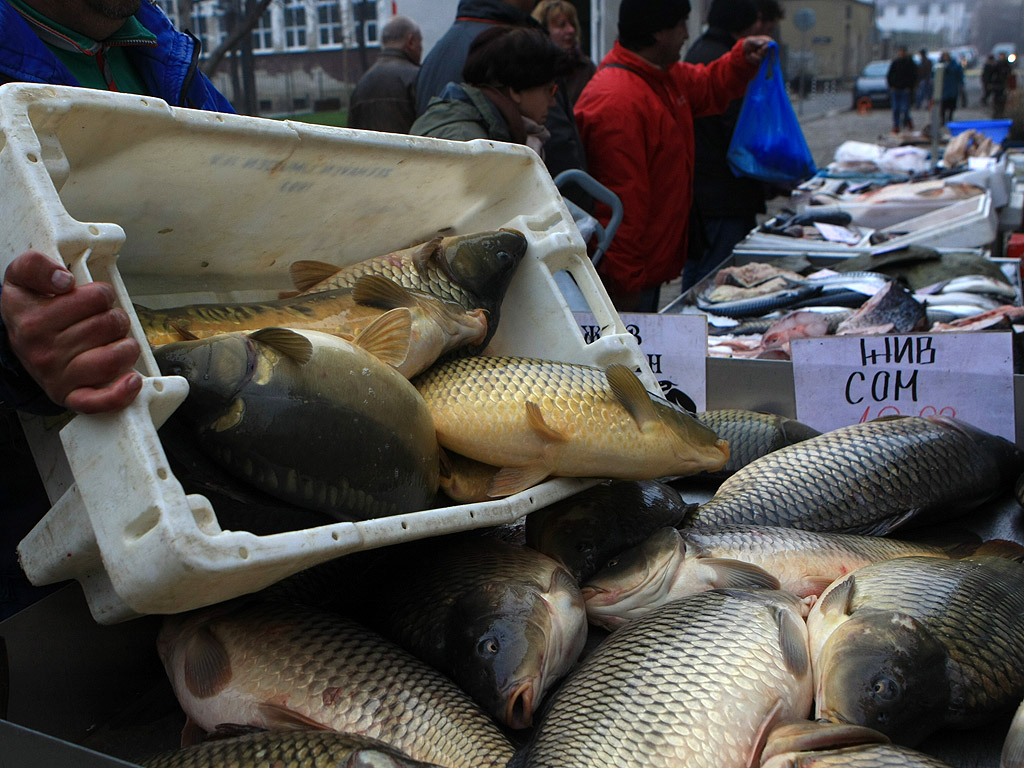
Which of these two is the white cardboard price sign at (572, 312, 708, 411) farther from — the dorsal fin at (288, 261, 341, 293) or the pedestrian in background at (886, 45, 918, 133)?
the pedestrian in background at (886, 45, 918, 133)

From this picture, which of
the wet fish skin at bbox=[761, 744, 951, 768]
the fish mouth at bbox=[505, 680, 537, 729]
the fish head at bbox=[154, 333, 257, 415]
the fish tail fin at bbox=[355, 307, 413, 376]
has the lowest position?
the fish mouth at bbox=[505, 680, 537, 729]

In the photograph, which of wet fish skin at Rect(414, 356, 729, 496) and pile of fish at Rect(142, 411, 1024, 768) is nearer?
pile of fish at Rect(142, 411, 1024, 768)

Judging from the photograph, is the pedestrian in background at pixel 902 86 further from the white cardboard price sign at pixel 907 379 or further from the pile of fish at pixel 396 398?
the pile of fish at pixel 396 398

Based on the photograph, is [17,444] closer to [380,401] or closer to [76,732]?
[76,732]

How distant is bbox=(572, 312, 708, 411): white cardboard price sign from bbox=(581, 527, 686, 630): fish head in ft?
3.36

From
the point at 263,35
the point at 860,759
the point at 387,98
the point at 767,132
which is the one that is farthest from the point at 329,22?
the point at 860,759

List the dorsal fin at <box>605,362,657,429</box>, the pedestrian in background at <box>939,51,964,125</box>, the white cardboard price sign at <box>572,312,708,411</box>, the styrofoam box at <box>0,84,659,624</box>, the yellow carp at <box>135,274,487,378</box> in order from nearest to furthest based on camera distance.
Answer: the styrofoam box at <box>0,84,659,624</box> → the yellow carp at <box>135,274,487,378</box> → the dorsal fin at <box>605,362,657,429</box> → the white cardboard price sign at <box>572,312,708,411</box> → the pedestrian in background at <box>939,51,964,125</box>

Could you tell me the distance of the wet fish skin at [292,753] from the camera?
3.66 feet

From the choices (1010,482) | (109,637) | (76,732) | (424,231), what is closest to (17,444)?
(109,637)

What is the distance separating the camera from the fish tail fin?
1.54 m

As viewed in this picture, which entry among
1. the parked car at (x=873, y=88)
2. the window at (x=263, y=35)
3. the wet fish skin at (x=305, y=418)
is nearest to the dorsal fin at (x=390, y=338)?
the wet fish skin at (x=305, y=418)

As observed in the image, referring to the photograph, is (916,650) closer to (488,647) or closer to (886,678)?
(886,678)

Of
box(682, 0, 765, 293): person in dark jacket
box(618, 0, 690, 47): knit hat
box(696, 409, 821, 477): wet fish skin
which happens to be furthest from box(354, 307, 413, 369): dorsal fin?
box(682, 0, 765, 293): person in dark jacket

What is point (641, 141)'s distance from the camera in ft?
15.4
